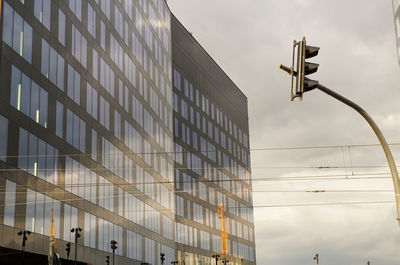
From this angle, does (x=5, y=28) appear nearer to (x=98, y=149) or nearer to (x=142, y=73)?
(x=98, y=149)

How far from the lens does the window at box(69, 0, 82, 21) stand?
6281cm

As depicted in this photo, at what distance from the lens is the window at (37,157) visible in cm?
5141

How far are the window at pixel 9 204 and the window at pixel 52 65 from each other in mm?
11050

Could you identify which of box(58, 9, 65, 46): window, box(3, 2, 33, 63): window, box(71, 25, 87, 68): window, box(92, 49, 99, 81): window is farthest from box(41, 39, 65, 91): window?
box(92, 49, 99, 81): window

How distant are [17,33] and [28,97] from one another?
5.13 metres

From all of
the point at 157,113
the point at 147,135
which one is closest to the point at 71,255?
the point at 147,135


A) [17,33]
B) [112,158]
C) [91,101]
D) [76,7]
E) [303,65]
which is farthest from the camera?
[112,158]

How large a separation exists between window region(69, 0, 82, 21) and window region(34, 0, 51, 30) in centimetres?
514

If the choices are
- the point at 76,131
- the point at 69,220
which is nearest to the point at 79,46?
the point at 76,131

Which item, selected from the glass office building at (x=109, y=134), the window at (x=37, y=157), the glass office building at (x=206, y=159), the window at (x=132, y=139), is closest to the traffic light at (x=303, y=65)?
the glass office building at (x=109, y=134)

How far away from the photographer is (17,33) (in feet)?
168

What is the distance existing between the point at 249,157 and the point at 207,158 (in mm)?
27359

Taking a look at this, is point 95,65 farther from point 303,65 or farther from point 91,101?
point 303,65

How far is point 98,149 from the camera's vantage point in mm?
66875
